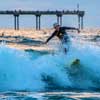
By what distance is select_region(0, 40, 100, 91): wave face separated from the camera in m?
22.3

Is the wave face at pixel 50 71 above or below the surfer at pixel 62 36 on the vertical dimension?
below

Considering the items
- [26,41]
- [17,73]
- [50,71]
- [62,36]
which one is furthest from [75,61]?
[26,41]

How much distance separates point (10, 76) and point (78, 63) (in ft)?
10.8

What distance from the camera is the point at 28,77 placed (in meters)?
22.9

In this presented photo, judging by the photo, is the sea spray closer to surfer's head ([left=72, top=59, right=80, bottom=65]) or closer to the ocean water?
the ocean water

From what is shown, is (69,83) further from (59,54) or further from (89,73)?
(59,54)

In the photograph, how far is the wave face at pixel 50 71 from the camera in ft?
73.2

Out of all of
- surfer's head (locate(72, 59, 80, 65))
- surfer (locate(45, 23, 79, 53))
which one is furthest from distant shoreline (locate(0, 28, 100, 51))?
surfer's head (locate(72, 59, 80, 65))

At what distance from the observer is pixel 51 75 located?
2352 centimetres

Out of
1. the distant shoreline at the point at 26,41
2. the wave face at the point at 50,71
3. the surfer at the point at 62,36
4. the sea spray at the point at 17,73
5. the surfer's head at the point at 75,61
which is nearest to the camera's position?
the sea spray at the point at 17,73

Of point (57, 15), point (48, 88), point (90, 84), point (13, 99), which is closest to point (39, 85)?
point (48, 88)

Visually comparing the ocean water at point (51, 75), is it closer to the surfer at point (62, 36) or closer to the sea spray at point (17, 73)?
the sea spray at point (17, 73)

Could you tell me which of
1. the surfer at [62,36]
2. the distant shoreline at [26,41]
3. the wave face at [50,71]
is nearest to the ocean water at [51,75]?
the wave face at [50,71]

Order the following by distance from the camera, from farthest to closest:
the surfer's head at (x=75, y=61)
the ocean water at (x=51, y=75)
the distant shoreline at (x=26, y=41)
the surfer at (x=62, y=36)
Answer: the distant shoreline at (x=26, y=41) → the surfer at (x=62, y=36) → the surfer's head at (x=75, y=61) → the ocean water at (x=51, y=75)
